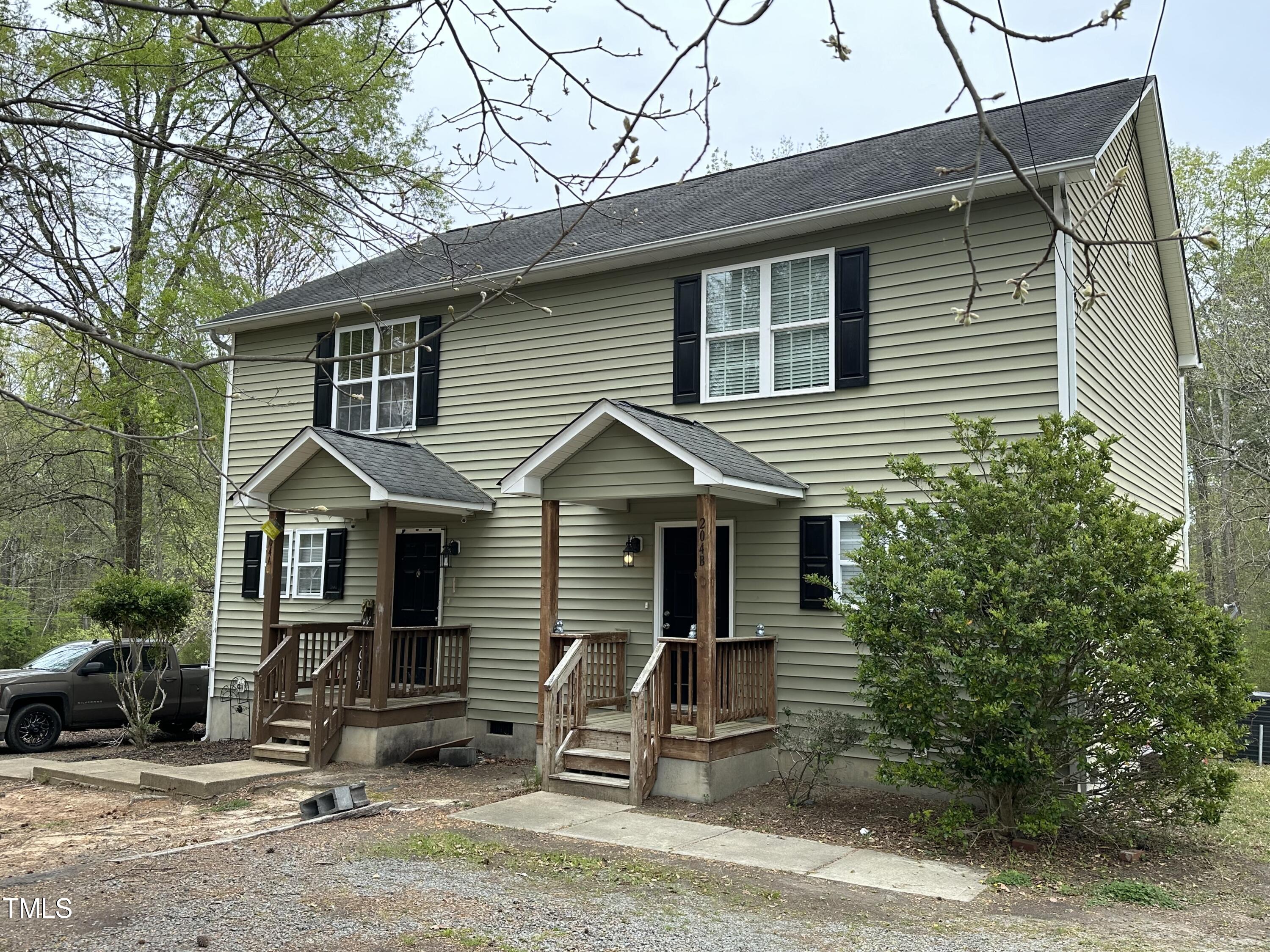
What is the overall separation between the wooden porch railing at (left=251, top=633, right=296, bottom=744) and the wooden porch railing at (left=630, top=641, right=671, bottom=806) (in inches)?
189

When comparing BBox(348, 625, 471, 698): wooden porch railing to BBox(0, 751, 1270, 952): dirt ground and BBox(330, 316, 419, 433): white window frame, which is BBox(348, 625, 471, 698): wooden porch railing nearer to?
BBox(330, 316, 419, 433): white window frame

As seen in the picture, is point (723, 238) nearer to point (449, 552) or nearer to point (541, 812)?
point (449, 552)

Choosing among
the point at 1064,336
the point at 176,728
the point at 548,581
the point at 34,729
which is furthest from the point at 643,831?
the point at 176,728

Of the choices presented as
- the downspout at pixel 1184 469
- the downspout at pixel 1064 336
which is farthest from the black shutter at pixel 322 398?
the downspout at pixel 1184 469

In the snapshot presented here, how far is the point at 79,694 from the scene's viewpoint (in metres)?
13.4

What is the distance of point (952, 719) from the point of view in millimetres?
7484

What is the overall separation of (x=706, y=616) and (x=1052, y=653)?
9.91 feet

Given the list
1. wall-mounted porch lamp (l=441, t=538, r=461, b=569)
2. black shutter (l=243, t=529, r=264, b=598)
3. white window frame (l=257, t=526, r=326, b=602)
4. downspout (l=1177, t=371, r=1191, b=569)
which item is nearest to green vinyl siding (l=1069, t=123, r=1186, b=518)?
downspout (l=1177, t=371, r=1191, b=569)

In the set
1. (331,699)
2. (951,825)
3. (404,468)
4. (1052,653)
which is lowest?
(951,825)

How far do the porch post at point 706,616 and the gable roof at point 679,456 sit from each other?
0.27 m

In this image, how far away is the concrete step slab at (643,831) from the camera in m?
7.52

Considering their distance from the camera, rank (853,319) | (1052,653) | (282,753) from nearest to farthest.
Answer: (1052,653)
(853,319)
(282,753)

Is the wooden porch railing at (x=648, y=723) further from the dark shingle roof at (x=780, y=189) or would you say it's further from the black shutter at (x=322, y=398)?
the black shutter at (x=322, y=398)

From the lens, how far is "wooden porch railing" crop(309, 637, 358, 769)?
35.7 feet
